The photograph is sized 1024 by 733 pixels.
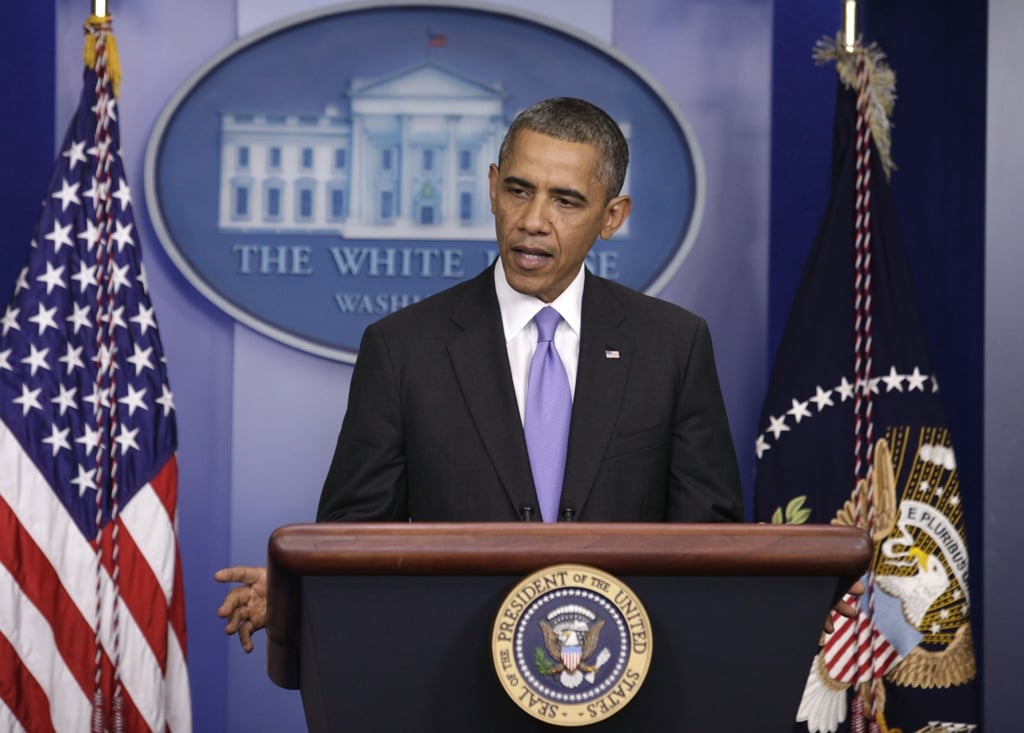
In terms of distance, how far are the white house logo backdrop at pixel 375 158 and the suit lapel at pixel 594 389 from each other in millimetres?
1546

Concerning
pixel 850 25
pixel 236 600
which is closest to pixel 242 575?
pixel 236 600

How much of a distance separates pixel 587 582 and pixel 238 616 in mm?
534

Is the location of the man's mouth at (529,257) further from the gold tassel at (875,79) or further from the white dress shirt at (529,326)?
the gold tassel at (875,79)

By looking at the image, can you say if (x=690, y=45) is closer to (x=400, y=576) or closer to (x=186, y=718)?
(x=186, y=718)

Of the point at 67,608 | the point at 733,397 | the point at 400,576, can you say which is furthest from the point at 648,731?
the point at 733,397

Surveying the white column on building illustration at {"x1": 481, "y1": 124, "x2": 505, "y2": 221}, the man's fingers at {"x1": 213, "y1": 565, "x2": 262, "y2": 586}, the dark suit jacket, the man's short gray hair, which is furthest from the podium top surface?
the white column on building illustration at {"x1": 481, "y1": 124, "x2": 505, "y2": 221}

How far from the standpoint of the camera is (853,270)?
10.6ft

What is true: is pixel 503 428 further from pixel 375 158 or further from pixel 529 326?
pixel 375 158

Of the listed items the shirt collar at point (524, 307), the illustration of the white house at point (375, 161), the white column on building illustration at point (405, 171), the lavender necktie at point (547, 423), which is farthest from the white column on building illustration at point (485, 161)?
the lavender necktie at point (547, 423)

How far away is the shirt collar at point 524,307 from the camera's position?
1820 millimetres

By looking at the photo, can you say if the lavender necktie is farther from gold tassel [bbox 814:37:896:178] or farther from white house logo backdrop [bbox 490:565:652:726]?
gold tassel [bbox 814:37:896:178]

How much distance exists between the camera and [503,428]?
168 centimetres

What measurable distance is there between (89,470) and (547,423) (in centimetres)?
168

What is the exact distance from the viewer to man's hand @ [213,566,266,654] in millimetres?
1489
